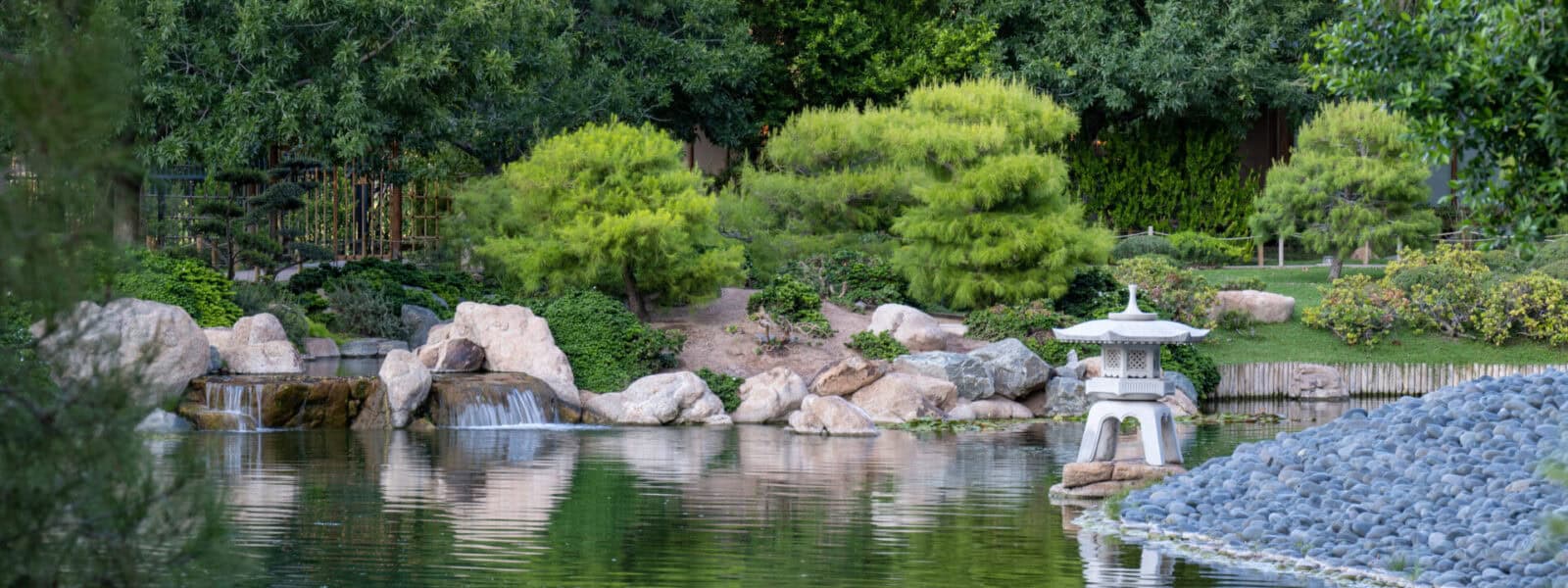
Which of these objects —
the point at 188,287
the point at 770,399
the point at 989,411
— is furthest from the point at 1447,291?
the point at 188,287

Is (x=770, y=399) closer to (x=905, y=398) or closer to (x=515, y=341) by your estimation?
(x=905, y=398)

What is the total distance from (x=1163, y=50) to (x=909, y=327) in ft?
41.0

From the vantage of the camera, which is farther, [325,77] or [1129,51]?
[1129,51]

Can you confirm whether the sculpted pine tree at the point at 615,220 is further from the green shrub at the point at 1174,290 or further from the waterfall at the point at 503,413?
the green shrub at the point at 1174,290

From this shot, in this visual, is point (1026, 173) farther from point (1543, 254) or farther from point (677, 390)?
point (1543, 254)

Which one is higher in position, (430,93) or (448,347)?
(430,93)

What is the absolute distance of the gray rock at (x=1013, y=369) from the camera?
2058 centimetres

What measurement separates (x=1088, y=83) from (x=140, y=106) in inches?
690

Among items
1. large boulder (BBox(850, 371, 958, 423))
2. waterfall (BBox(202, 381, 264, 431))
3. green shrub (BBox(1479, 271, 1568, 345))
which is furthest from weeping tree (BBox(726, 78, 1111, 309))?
waterfall (BBox(202, 381, 264, 431))

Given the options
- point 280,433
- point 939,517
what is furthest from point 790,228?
point 939,517

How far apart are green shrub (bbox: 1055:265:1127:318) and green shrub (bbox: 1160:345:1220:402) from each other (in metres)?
1.31

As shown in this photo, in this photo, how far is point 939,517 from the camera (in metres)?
11.8

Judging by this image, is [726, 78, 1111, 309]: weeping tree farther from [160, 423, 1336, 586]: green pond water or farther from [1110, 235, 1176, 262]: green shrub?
[160, 423, 1336, 586]: green pond water

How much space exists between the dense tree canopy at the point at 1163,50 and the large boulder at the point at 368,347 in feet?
45.6
